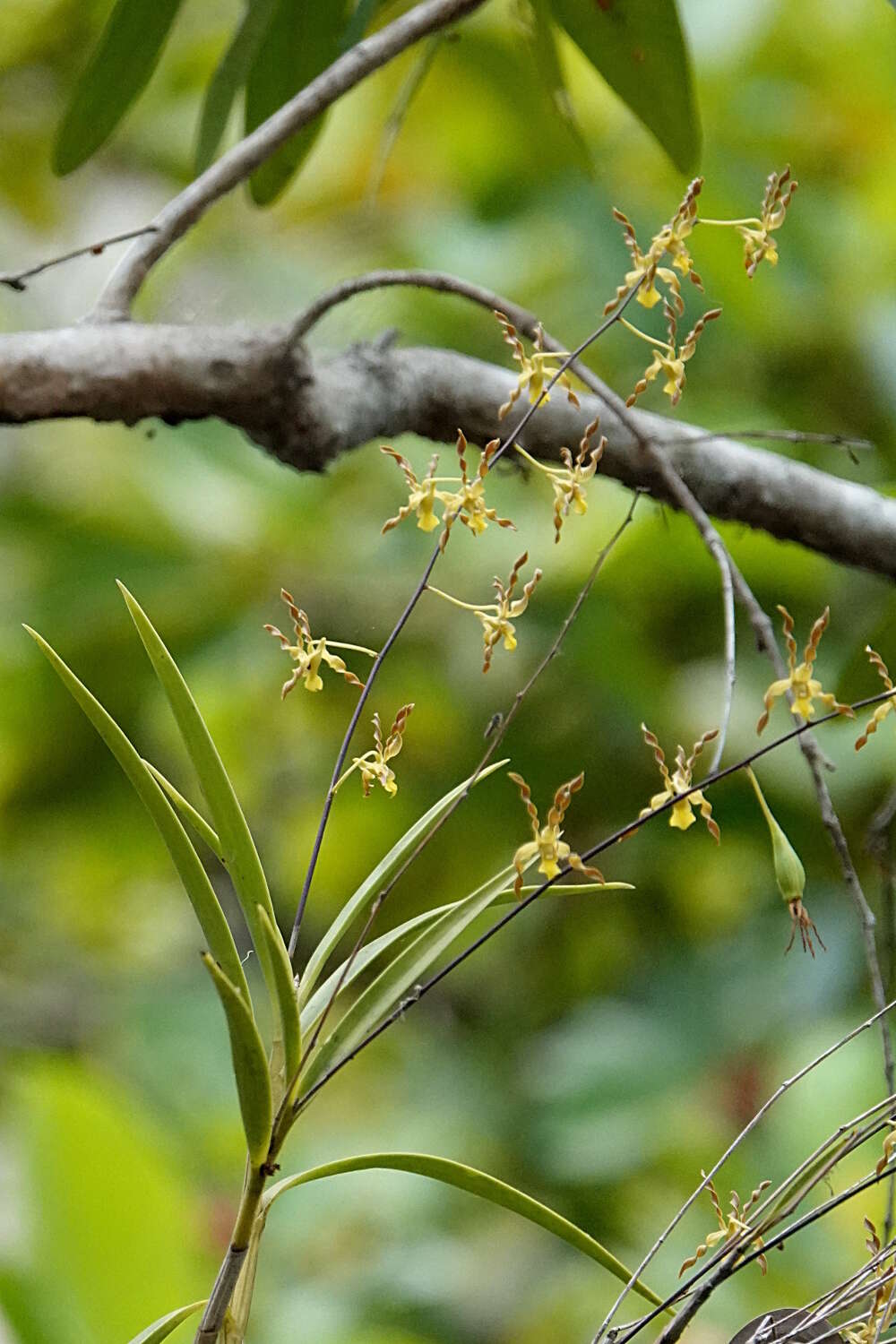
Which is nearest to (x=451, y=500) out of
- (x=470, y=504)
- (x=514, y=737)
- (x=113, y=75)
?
(x=470, y=504)

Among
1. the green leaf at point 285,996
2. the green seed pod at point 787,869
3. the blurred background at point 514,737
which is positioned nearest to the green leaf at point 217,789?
the green leaf at point 285,996

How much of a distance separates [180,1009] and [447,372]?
2.13 ft

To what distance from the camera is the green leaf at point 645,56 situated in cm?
57

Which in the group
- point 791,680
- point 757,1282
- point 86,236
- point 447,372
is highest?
point 86,236

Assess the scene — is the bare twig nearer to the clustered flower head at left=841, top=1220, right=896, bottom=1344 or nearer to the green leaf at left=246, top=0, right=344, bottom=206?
the green leaf at left=246, top=0, right=344, bottom=206

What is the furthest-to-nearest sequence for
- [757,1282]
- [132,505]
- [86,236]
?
[86,236], [132,505], [757,1282]

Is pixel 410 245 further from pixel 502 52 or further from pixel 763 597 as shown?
pixel 763 597

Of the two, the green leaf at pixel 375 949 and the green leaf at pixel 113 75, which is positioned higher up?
the green leaf at pixel 113 75

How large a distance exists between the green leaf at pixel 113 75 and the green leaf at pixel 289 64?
54mm

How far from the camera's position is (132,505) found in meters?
1.07

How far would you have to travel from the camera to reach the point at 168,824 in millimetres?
254

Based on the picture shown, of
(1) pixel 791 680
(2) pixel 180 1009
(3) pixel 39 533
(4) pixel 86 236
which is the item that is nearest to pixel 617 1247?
(2) pixel 180 1009

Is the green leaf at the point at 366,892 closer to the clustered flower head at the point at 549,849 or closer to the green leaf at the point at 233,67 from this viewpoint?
the clustered flower head at the point at 549,849

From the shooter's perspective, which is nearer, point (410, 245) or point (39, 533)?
point (39, 533)
